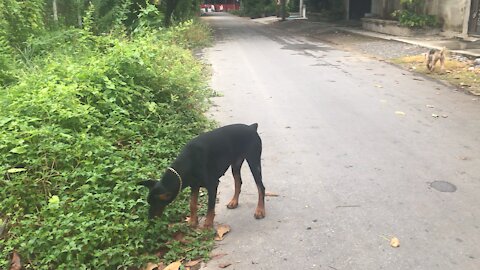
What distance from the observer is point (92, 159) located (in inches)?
165

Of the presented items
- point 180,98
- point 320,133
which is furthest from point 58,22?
point 320,133

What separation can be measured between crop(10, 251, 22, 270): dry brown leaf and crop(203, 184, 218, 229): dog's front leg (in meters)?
1.44

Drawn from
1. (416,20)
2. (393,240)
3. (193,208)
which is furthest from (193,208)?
(416,20)

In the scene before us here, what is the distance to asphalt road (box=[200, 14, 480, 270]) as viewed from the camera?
11.1 feet

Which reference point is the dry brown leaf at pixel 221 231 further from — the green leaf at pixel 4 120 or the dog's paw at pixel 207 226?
the green leaf at pixel 4 120

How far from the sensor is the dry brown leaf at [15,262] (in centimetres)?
317

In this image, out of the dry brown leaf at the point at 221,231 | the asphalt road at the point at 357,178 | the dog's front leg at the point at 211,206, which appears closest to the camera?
the asphalt road at the point at 357,178

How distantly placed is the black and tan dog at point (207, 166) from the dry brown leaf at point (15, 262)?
1012mm

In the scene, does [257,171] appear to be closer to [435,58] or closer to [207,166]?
[207,166]

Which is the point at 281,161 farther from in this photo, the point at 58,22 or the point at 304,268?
the point at 58,22

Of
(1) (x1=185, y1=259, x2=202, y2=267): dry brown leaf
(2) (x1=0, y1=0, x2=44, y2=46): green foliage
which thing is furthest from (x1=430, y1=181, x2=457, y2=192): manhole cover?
(2) (x1=0, y1=0, x2=44, y2=46): green foliage

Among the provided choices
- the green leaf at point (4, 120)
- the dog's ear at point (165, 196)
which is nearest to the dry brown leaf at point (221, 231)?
the dog's ear at point (165, 196)

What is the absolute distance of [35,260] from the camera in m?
3.19

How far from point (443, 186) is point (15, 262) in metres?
4.11
